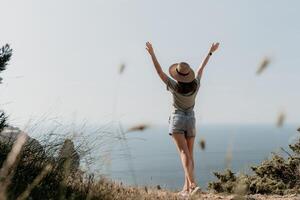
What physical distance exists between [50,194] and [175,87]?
11.9ft

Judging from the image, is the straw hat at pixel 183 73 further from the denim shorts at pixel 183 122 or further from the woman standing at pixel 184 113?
the denim shorts at pixel 183 122

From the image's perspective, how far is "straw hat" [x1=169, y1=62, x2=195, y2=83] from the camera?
9297 millimetres

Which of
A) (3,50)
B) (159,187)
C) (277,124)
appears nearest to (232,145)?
(277,124)

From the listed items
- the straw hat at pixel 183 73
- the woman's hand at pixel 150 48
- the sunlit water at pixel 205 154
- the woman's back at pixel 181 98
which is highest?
the woman's hand at pixel 150 48

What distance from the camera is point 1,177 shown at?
560cm

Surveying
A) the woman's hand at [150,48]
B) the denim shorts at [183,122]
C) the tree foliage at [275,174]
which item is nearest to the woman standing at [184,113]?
the denim shorts at [183,122]

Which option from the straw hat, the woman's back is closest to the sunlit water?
the woman's back

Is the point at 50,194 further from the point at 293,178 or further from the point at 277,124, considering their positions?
the point at 293,178

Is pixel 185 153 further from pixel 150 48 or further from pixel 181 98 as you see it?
pixel 150 48

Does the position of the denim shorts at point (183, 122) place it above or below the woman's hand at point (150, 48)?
below

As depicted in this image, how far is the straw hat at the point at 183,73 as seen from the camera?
9297 mm

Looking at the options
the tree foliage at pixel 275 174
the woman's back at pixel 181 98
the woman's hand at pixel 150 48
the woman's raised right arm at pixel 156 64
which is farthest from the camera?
the tree foliage at pixel 275 174

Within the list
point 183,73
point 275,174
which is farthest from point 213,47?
point 275,174

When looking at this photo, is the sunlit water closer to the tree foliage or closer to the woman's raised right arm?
the tree foliage
